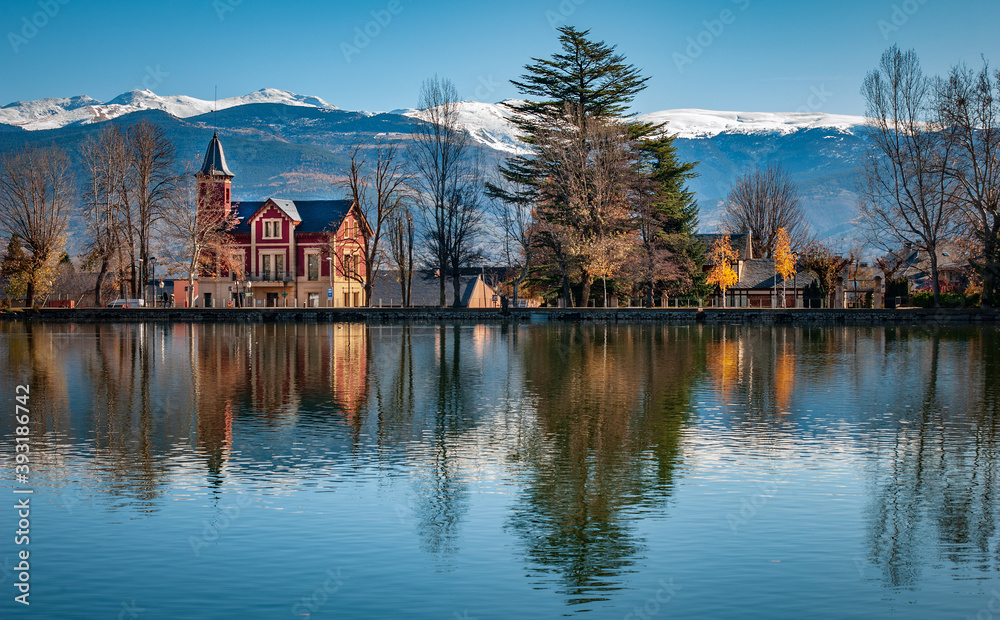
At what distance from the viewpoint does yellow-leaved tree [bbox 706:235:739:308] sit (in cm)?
8575

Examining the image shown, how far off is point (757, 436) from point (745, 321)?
1860 inches

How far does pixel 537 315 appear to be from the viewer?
64.5 meters

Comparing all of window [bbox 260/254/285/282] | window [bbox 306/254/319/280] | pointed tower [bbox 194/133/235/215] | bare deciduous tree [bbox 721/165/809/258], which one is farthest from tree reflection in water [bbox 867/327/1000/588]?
bare deciduous tree [bbox 721/165/809/258]

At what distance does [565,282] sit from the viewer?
6669 centimetres

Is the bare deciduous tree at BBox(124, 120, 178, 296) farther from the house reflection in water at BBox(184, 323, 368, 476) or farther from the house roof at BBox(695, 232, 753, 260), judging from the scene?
the house roof at BBox(695, 232, 753, 260)

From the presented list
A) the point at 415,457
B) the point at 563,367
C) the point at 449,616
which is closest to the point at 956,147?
the point at 563,367

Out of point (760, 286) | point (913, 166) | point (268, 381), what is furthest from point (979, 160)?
point (268, 381)

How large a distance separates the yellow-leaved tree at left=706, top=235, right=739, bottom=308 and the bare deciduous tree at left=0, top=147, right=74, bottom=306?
183ft

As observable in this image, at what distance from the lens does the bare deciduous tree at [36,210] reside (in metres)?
73.1

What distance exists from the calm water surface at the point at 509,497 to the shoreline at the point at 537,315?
3630cm

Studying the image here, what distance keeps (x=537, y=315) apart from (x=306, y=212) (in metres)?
38.9

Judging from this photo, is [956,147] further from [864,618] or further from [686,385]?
[864,618]

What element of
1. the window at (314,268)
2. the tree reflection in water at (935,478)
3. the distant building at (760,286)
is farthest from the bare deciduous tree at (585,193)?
the tree reflection in water at (935,478)

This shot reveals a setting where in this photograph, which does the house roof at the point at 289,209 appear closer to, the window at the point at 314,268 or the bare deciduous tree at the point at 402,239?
the window at the point at 314,268
